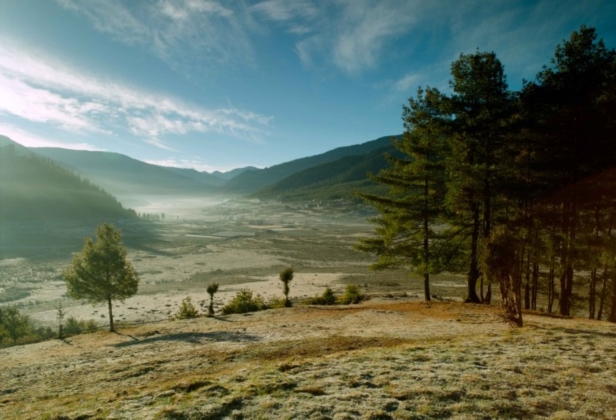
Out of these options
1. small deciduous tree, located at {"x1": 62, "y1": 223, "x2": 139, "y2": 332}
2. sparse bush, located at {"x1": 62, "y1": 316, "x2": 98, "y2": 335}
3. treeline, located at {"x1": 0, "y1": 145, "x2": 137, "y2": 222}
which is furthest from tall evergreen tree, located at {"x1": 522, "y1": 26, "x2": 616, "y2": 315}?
treeline, located at {"x1": 0, "y1": 145, "x2": 137, "y2": 222}

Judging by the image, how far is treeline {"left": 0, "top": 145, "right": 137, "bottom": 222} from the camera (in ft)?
509

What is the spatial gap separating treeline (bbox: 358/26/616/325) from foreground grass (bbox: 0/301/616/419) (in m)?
3.27

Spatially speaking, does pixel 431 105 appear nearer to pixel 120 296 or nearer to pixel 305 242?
pixel 120 296

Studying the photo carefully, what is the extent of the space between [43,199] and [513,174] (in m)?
212

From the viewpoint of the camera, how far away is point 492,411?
5281mm

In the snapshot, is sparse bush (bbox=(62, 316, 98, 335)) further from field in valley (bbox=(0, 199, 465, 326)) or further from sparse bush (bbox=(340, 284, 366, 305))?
sparse bush (bbox=(340, 284, 366, 305))

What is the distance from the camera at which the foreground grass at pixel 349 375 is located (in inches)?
223

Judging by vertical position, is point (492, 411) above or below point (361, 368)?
above

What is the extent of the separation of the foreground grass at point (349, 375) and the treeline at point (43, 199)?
183 m

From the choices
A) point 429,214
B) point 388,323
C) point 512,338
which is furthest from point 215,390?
point 429,214

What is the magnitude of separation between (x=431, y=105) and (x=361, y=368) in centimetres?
1469

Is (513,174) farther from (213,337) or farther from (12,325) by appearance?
(12,325)

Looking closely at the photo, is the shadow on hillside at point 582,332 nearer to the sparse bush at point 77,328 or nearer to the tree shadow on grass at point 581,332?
the tree shadow on grass at point 581,332

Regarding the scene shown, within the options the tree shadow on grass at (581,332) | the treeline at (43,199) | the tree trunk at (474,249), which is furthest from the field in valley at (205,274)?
the treeline at (43,199)
